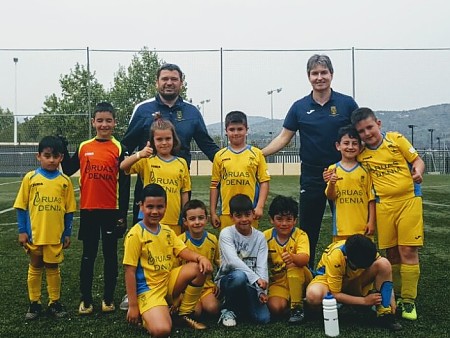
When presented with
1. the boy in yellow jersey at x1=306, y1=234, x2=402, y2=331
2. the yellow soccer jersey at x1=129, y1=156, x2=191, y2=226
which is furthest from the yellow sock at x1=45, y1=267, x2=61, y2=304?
the boy in yellow jersey at x1=306, y1=234, x2=402, y2=331

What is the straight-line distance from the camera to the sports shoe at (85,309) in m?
4.00

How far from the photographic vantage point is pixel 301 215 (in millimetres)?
4641

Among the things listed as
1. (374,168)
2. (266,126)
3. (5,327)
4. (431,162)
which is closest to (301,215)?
(374,168)

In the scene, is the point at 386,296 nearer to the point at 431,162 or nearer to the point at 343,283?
the point at 343,283

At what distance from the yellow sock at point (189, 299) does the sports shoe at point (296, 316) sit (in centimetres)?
71

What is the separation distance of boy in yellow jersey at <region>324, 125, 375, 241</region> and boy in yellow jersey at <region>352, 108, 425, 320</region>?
2.3 inches

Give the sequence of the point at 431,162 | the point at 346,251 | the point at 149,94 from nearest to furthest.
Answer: the point at 346,251 < the point at 149,94 < the point at 431,162

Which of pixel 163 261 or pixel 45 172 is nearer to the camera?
pixel 163 261

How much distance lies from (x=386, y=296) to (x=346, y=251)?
437mm

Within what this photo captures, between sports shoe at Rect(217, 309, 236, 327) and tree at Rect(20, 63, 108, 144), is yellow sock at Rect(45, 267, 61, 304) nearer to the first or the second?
sports shoe at Rect(217, 309, 236, 327)

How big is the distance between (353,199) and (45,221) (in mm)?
2420

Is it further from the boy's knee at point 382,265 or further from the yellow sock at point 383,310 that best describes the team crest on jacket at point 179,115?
the yellow sock at point 383,310

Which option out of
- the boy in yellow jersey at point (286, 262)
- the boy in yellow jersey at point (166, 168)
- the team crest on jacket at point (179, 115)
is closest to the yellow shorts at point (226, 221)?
the boy in yellow jersey at point (286, 262)

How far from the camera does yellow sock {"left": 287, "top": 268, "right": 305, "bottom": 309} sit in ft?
12.5
